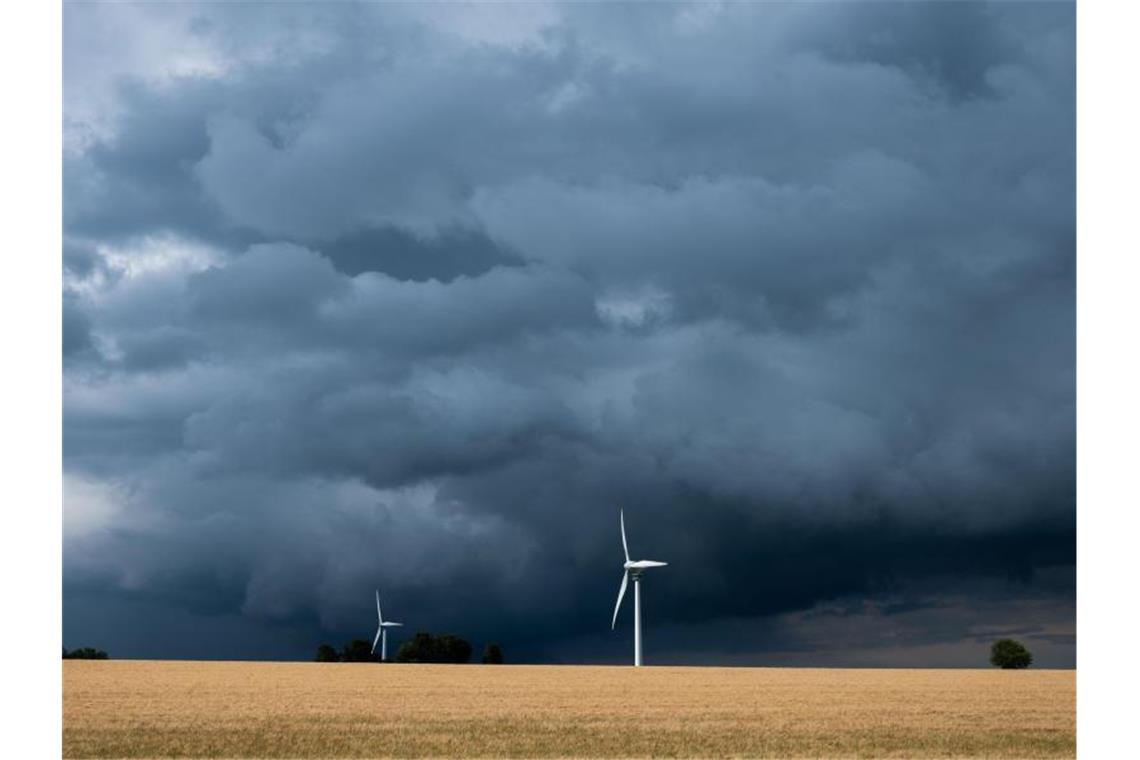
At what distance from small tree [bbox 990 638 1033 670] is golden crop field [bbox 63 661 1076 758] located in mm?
113640

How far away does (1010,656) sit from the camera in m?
192

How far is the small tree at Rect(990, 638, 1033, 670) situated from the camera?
7554 inches

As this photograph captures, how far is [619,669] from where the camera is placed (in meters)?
130

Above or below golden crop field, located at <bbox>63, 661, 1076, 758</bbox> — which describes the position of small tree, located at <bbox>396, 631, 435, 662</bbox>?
below

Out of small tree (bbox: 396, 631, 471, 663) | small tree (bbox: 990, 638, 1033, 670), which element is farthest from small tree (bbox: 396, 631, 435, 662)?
small tree (bbox: 990, 638, 1033, 670)

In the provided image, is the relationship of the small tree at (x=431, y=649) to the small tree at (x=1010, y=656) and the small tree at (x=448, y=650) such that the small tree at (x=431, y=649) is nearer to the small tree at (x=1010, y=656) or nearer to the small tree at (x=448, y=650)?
the small tree at (x=448, y=650)

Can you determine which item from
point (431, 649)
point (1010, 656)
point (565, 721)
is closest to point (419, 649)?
point (431, 649)

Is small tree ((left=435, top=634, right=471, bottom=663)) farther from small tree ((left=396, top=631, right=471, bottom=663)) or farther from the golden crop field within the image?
the golden crop field

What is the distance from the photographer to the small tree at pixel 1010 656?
192 metres
